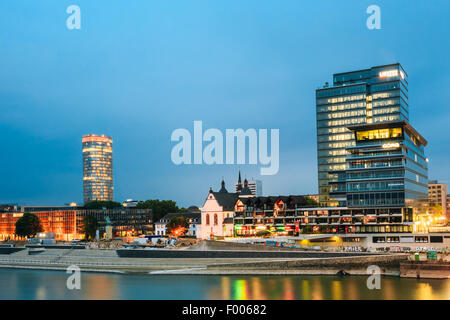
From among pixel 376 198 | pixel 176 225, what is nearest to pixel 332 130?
pixel 376 198

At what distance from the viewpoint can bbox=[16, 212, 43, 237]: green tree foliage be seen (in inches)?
6796

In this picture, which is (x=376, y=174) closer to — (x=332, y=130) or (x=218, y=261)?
(x=218, y=261)

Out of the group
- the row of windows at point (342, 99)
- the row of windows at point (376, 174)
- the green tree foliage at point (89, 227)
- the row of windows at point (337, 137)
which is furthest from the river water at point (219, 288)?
the row of windows at point (342, 99)

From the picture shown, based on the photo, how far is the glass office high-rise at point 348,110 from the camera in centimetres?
16575

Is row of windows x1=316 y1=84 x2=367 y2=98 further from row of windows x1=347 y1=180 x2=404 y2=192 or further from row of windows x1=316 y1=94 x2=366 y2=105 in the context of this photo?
row of windows x1=347 y1=180 x2=404 y2=192

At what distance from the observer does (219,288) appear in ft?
226

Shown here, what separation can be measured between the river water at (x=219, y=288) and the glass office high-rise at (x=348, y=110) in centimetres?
9397

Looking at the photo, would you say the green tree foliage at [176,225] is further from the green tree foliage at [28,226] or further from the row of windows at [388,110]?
the row of windows at [388,110]

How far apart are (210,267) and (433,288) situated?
38.4 metres

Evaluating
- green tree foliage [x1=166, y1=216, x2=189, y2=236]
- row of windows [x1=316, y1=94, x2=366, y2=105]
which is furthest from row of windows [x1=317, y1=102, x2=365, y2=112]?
green tree foliage [x1=166, y1=216, x2=189, y2=236]

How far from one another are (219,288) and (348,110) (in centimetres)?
11315

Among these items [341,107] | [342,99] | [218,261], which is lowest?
[218,261]

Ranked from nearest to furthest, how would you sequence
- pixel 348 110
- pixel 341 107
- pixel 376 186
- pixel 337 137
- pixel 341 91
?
pixel 376 186 < pixel 348 110 < pixel 337 137 < pixel 341 107 < pixel 341 91
